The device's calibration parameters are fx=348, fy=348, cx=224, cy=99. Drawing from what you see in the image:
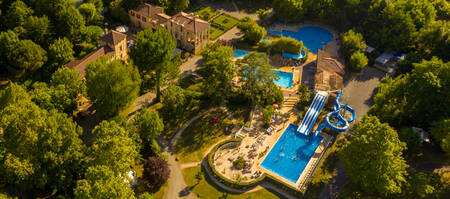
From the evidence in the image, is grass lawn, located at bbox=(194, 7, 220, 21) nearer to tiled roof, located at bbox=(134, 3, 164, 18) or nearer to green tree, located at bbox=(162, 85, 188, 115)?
Result: tiled roof, located at bbox=(134, 3, 164, 18)

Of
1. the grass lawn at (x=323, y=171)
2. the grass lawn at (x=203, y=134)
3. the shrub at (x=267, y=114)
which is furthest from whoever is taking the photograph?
the shrub at (x=267, y=114)

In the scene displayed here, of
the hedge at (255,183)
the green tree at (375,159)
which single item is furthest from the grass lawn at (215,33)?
the green tree at (375,159)

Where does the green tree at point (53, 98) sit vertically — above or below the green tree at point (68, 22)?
below

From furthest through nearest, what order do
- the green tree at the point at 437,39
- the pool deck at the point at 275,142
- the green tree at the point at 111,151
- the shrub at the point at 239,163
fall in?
1. the green tree at the point at 437,39
2. the shrub at the point at 239,163
3. the pool deck at the point at 275,142
4. the green tree at the point at 111,151

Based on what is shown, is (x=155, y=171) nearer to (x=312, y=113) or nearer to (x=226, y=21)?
(x=312, y=113)

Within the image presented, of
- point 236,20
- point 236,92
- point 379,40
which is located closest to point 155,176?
point 236,92

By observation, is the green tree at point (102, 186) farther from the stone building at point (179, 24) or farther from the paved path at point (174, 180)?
the stone building at point (179, 24)

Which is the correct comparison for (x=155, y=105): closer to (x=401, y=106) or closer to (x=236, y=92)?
(x=236, y=92)
